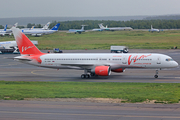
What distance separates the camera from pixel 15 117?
19.6m

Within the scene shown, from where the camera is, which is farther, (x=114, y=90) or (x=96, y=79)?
(x=96, y=79)

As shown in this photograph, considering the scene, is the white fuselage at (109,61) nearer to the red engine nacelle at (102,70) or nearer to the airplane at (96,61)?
the airplane at (96,61)

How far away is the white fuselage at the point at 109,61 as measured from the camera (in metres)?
42.4

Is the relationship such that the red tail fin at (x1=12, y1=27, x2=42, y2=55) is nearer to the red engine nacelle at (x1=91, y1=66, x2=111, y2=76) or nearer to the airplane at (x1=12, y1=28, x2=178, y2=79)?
the airplane at (x1=12, y1=28, x2=178, y2=79)

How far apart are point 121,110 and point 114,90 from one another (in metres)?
8.84

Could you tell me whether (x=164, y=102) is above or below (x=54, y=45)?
below

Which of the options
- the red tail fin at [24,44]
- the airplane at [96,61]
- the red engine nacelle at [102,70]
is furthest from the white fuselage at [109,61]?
the red engine nacelle at [102,70]

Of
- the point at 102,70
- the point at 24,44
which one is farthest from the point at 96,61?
the point at 24,44

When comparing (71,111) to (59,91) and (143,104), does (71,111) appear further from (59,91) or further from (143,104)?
(59,91)

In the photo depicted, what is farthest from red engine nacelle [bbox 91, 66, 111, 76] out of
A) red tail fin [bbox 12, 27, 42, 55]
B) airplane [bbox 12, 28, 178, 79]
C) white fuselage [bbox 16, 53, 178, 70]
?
red tail fin [bbox 12, 27, 42, 55]

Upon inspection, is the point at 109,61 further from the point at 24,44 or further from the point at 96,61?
the point at 24,44

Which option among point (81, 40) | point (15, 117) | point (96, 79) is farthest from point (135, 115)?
point (81, 40)

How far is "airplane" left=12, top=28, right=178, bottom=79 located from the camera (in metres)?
42.3

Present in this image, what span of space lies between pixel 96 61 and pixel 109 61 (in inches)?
91.1
